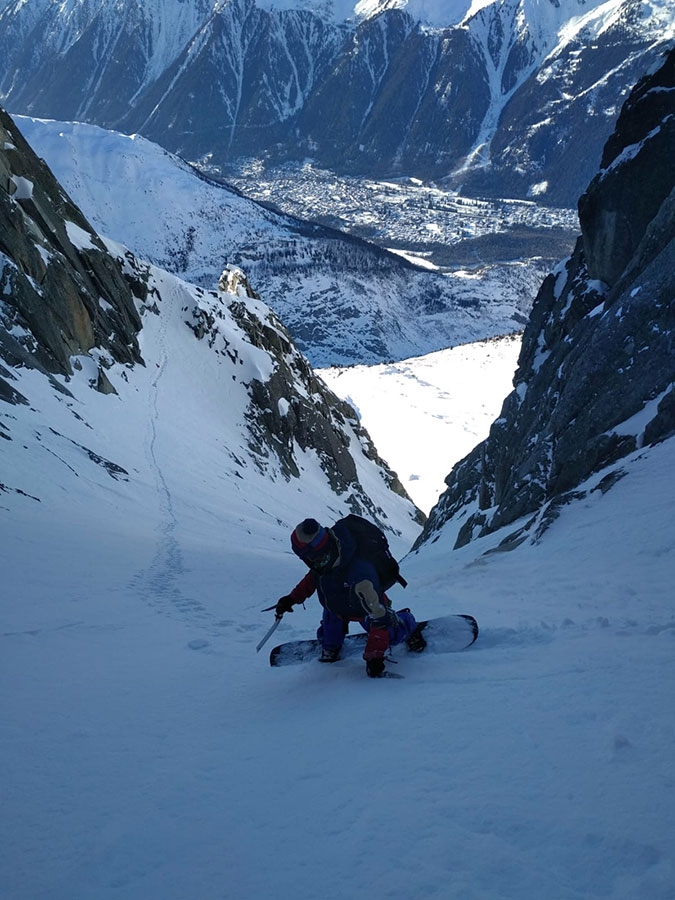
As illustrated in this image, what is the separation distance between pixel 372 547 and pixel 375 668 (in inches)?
44.8

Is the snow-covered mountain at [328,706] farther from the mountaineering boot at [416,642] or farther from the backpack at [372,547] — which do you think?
the backpack at [372,547]

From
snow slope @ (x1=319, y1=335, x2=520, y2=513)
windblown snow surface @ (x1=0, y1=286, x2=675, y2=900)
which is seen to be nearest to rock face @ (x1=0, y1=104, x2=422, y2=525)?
windblown snow surface @ (x1=0, y1=286, x2=675, y2=900)

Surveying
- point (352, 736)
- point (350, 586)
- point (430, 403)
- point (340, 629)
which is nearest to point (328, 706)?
point (352, 736)

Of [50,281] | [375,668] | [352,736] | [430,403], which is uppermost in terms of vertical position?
[50,281]

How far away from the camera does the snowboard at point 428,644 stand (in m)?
7.02

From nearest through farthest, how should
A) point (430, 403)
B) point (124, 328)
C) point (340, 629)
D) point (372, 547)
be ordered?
point (372, 547) < point (340, 629) < point (124, 328) < point (430, 403)

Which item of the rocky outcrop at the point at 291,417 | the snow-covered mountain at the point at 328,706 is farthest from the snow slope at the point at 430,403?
the snow-covered mountain at the point at 328,706

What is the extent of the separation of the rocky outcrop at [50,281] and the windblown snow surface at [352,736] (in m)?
19.9

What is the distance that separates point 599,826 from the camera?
124 inches

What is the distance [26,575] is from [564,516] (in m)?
9.02

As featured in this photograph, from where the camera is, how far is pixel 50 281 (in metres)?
33.9

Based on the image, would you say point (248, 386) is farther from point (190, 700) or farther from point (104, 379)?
point (190, 700)

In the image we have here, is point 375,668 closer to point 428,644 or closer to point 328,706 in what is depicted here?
point 328,706

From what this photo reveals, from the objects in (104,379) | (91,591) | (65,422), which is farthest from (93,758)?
(104,379)
